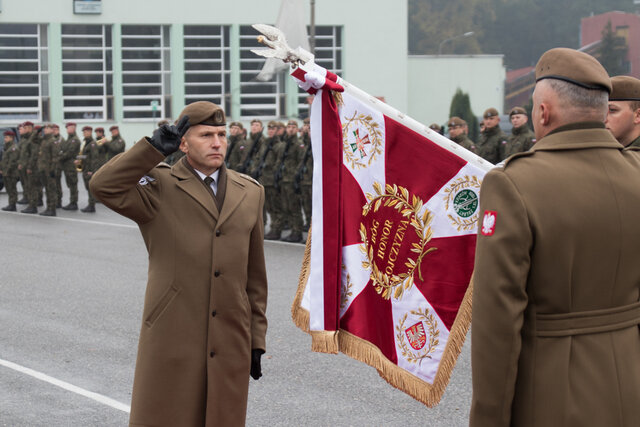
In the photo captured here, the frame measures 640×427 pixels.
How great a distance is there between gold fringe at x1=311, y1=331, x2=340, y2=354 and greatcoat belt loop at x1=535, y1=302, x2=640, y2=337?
4.67 feet

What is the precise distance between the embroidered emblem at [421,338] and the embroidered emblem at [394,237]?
133mm

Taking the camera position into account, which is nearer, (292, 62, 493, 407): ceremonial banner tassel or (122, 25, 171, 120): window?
(292, 62, 493, 407): ceremonial banner tassel

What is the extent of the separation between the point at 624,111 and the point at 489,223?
2.41 metres

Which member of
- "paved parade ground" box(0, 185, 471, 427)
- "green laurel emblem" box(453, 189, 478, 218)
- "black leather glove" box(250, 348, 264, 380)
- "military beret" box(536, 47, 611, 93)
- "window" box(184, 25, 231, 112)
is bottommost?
"paved parade ground" box(0, 185, 471, 427)

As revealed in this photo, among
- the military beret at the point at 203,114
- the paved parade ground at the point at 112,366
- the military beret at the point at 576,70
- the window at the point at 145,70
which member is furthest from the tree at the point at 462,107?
the military beret at the point at 576,70

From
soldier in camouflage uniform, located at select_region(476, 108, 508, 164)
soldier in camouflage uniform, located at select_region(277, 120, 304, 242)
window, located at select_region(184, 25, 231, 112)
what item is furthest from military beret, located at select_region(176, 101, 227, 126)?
window, located at select_region(184, 25, 231, 112)

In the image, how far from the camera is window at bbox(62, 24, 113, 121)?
39844 millimetres

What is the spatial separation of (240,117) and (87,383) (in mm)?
36080

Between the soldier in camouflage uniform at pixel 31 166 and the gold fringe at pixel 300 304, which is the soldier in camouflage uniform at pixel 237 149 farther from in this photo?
the gold fringe at pixel 300 304

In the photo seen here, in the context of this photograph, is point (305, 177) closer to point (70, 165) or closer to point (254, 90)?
point (70, 165)

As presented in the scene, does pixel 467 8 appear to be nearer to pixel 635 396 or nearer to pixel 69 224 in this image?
pixel 69 224

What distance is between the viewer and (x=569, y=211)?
8.65 feet

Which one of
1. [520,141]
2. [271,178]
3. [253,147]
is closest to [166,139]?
[520,141]

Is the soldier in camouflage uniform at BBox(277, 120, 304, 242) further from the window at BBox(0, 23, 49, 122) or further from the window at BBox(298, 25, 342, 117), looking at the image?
the window at BBox(0, 23, 49, 122)
